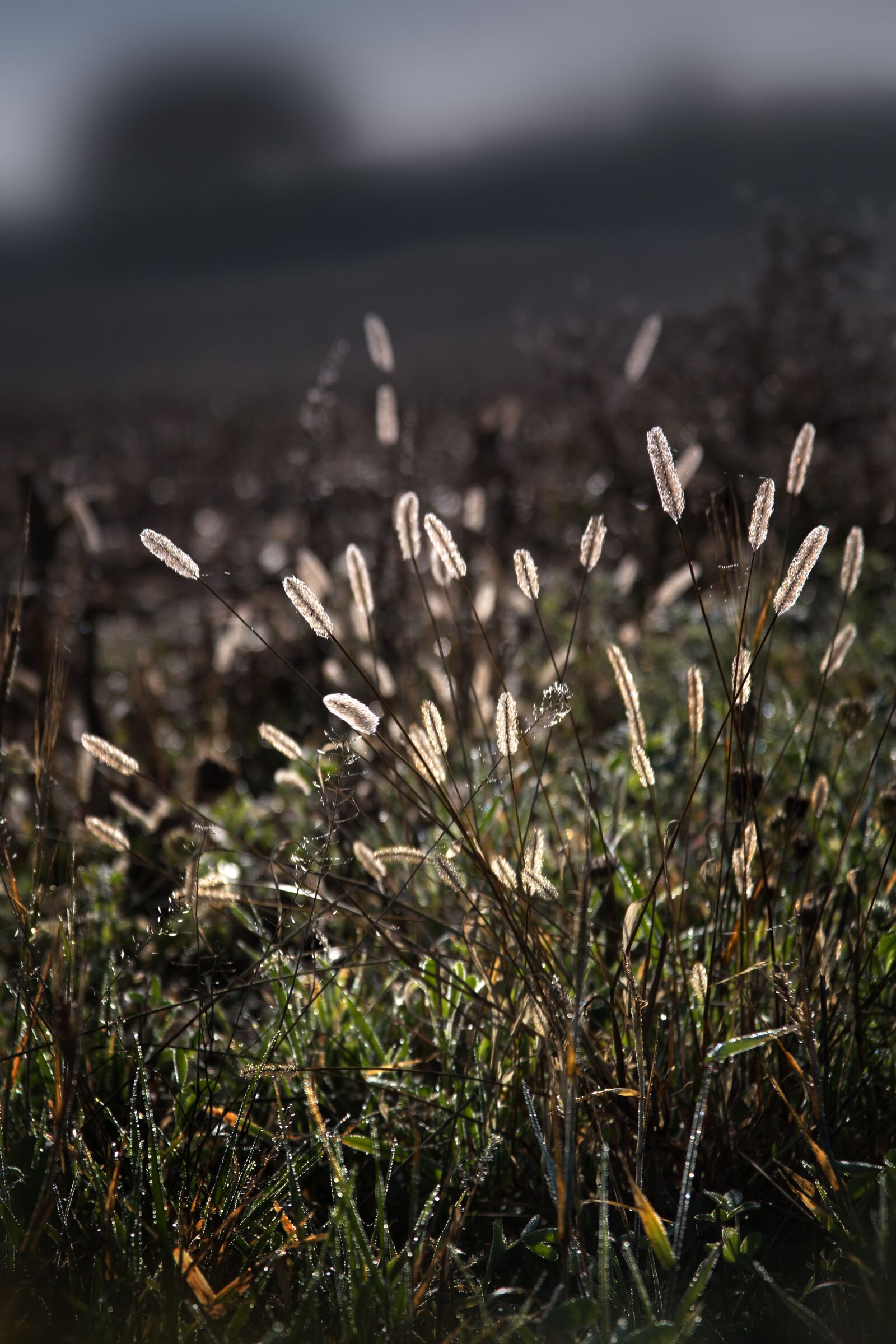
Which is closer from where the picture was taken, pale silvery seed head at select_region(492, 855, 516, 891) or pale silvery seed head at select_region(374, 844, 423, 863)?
pale silvery seed head at select_region(492, 855, 516, 891)

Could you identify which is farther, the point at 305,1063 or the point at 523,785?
the point at 523,785

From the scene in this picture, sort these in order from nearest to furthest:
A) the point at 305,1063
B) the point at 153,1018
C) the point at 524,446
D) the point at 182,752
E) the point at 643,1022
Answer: the point at 643,1022
the point at 305,1063
the point at 153,1018
the point at 182,752
the point at 524,446

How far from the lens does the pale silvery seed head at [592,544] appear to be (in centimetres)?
142

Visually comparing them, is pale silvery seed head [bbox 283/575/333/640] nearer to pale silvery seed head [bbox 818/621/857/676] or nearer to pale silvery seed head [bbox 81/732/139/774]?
pale silvery seed head [bbox 81/732/139/774]

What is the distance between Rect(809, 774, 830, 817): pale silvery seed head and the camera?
5.91 feet

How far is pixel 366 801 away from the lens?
9.15ft

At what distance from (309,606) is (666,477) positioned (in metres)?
0.44

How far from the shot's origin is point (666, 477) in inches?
50.6

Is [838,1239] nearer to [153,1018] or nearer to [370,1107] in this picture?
[370,1107]

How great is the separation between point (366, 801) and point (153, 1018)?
0.86 m

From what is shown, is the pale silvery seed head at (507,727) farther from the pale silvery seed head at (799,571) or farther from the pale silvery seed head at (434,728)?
the pale silvery seed head at (799,571)

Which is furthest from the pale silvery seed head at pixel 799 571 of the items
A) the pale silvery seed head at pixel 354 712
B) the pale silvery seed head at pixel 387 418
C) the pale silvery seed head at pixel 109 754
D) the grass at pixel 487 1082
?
the pale silvery seed head at pixel 387 418

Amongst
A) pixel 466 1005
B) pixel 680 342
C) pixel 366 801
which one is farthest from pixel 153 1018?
pixel 680 342

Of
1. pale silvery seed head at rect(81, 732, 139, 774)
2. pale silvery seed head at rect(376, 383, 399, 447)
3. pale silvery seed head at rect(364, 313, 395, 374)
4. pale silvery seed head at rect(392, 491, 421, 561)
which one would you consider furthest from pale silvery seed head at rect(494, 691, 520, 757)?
pale silvery seed head at rect(364, 313, 395, 374)
